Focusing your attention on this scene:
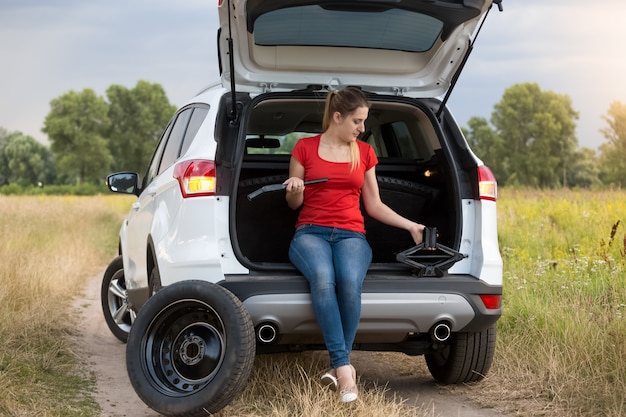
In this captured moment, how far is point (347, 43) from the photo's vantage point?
5.26m

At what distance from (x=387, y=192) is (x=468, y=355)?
1.07m

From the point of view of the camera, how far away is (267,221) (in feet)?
18.1

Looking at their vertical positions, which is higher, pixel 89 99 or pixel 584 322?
pixel 89 99

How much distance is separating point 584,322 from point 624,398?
1.04 meters

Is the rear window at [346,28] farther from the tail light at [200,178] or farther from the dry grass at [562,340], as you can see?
the dry grass at [562,340]

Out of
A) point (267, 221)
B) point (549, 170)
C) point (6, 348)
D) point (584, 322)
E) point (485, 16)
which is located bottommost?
point (6, 348)

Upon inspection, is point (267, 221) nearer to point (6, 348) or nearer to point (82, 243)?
point (6, 348)

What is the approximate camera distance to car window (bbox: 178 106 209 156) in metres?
5.26

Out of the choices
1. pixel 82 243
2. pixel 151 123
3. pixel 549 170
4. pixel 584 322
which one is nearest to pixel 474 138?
pixel 549 170

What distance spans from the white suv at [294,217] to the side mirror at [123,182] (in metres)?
0.61

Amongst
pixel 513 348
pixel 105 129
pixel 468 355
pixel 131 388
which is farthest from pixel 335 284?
pixel 105 129

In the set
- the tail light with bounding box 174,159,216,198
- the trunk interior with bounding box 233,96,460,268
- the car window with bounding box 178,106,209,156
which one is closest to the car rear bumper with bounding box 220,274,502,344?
the trunk interior with bounding box 233,96,460,268

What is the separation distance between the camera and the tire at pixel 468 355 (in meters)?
5.38

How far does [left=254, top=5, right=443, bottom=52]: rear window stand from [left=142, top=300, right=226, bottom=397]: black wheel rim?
154 centimetres
